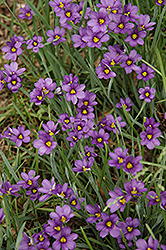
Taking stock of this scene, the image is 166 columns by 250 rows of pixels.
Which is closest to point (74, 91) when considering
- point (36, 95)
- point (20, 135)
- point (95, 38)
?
point (36, 95)

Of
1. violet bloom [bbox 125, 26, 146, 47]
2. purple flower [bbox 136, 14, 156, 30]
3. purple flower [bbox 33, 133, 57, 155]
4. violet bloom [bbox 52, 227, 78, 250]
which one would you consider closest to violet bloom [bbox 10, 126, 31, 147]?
purple flower [bbox 33, 133, 57, 155]

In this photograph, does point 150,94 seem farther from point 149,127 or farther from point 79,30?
point 79,30

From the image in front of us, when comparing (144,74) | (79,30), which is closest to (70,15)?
(79,30)

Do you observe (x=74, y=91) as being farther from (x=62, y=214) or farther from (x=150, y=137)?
(x=62, y=214)

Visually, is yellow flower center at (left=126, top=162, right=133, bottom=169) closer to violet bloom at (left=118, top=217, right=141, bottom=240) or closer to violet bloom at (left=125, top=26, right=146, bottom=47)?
violet bloom at (left=118, top=217, right=141, bottom=240)

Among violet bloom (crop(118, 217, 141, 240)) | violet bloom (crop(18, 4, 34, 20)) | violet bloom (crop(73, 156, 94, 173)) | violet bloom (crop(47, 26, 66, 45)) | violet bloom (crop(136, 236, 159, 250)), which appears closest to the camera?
violet bloom (crop(136, 236, 159, 250))

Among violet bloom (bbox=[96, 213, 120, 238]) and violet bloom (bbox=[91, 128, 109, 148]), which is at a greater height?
violet bloom (bbox=[91, 128, 109, 148])
